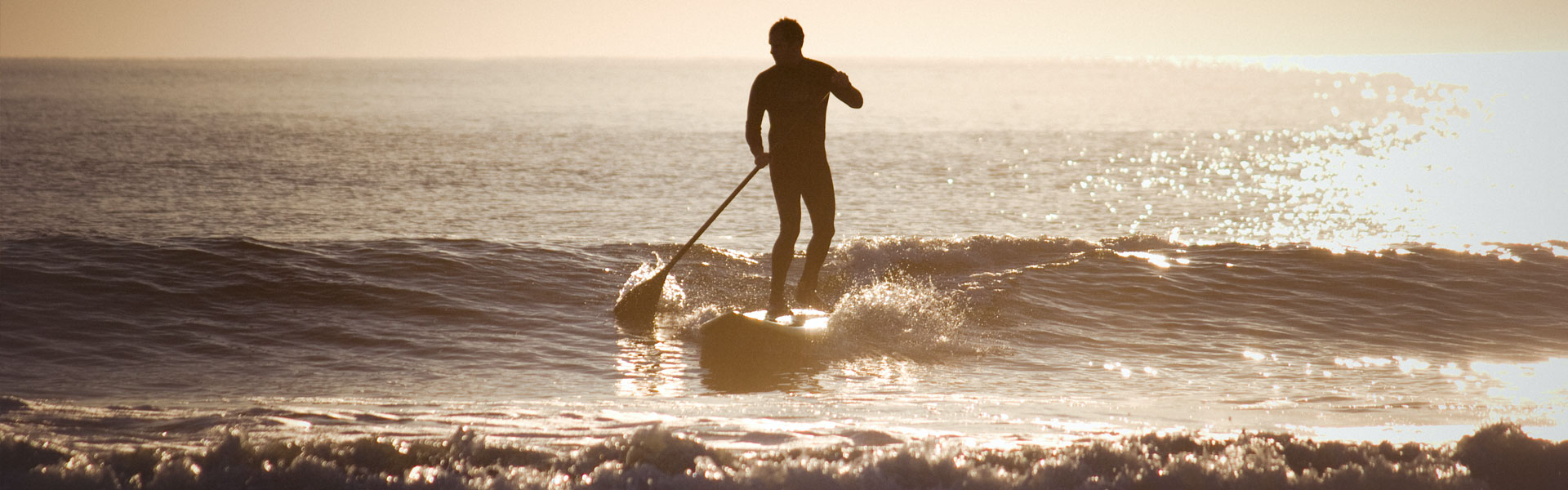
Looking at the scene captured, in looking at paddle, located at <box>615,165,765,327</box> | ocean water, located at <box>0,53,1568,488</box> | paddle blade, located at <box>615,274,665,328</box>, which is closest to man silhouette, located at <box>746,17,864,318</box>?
ocean water, located at <box>0,53,1568,488</box>

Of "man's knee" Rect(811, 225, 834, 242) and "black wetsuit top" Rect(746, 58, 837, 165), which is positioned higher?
"black wetsuit top" Rect(746, 58, 837, 165)

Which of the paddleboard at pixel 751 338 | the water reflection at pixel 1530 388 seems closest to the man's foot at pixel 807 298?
the paddleboard at pixel 751 338

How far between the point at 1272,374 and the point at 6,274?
28.0 feet

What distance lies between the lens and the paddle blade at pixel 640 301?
24.9 feet

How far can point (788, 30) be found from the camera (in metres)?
6.51

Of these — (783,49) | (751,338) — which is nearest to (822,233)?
(751,338)

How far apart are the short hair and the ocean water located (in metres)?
1.81

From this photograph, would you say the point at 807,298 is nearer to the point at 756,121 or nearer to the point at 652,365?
the point at 756,121

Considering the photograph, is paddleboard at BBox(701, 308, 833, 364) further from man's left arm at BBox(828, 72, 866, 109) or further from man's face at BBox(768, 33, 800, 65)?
man's face at BBox(768, 33, 800, 65)

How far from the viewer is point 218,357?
634 centimetres

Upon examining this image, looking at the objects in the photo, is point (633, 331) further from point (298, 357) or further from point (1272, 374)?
point (1272, 374)

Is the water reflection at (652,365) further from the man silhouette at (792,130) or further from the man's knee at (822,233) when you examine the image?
the man's knee at (822,233)

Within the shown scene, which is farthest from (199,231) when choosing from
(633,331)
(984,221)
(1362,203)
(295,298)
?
(1362,203)

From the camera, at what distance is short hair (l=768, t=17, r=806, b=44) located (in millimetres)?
6504
